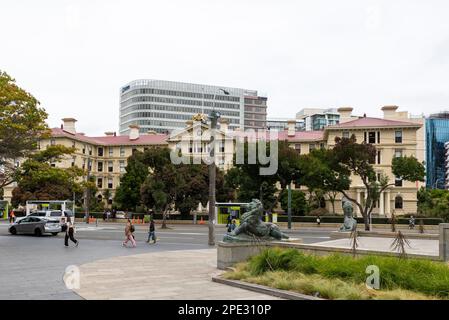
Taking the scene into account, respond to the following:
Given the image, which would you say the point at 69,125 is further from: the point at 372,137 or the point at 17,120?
the point at 17,120

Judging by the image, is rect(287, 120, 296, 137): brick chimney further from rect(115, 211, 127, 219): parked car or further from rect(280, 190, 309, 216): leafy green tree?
rect(115, 211, 127, 219): parked car

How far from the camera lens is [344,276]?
36.6ft

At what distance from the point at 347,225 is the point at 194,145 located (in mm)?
61518

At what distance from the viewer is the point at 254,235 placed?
1606 cm

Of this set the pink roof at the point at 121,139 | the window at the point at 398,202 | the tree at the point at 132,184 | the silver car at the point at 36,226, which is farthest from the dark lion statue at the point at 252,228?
the pink roof at the point at 121,139

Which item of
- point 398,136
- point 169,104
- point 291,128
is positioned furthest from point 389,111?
point 169,104

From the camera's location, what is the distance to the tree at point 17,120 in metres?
27.2

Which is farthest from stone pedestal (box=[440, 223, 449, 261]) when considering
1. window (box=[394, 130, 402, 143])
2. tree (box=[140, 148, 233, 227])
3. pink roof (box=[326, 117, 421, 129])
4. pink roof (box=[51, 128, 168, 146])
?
pink roof (box=[51, 128, 168, 146])

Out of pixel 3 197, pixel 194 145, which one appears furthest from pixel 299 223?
pixel 3 197

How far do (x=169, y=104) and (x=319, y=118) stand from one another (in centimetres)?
6414

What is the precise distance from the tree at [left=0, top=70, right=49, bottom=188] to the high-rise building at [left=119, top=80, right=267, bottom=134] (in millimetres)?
108690

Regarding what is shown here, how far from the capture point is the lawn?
32.1 ft

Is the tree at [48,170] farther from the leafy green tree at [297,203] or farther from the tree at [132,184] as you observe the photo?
the leafy green tree at [297,203]
